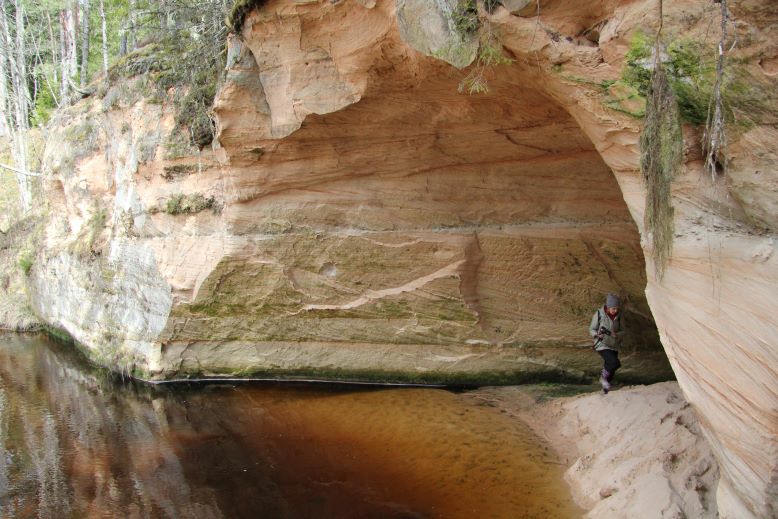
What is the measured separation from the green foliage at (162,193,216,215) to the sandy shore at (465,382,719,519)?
512cm

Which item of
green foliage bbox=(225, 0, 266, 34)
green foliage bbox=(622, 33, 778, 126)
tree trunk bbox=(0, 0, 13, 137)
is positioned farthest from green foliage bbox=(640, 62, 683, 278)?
tree trunk bbox=(0, 0, 13, 137)

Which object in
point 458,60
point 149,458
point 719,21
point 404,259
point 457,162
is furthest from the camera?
point 404,259

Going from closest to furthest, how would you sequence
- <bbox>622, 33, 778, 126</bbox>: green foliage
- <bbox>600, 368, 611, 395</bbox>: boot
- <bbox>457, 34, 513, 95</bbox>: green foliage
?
1. <bbox>622, 33, 778, 126</bbox>: green foliage
2. <bbox>457, 34, 513, 95</bbox>: green foliage
3. <bbox>600, 368, 611, 395</bbox>: boot

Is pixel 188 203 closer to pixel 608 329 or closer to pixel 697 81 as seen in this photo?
pixel 608 329

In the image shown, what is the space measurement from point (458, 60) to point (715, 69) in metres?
2.17

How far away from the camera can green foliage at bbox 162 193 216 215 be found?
30.0 feet

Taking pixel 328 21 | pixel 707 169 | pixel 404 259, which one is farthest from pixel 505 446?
pixel 328 21

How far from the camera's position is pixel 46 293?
1436 centimetres

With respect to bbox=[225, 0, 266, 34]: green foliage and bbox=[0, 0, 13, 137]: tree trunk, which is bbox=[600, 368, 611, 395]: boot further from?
bbox=[0, 0, 13, 137]: tree trunk

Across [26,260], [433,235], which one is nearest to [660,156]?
[433,235]

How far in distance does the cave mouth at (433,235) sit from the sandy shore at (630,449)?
1280mm

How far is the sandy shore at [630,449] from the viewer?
4.49 m

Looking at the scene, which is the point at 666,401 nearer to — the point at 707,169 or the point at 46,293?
the point at 707,169

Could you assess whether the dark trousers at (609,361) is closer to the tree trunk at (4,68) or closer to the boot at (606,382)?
the boot at (606,382)
